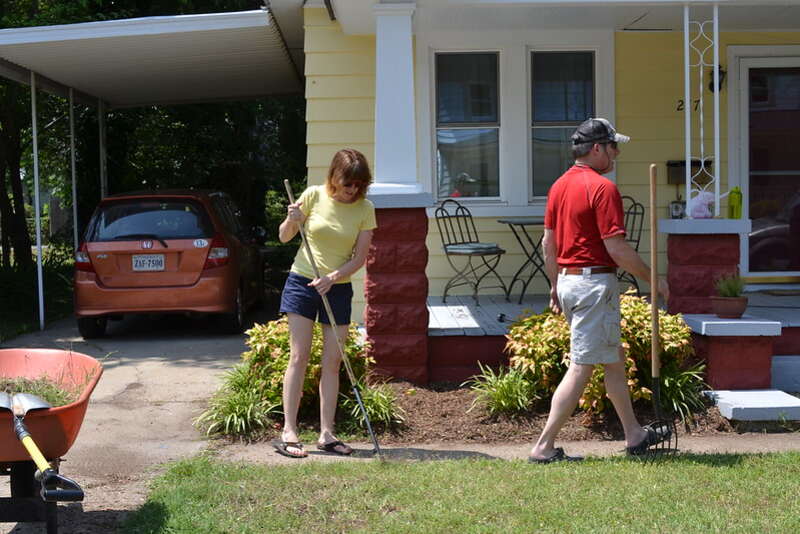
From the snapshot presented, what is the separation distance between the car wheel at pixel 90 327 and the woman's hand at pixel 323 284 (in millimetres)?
5159

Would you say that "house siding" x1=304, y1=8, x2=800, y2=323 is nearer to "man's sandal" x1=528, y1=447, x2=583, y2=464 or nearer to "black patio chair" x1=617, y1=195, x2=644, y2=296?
"black patio chair" x1=617, y1=195, x2=644, y2=296

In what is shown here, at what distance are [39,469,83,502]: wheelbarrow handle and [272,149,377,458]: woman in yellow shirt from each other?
2.05 meters

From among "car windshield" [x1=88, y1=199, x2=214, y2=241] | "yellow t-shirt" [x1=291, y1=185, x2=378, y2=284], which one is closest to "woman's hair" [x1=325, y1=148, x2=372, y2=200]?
"yellow t-shirt" [x1=291, y1=185, x2=378, y2=284]

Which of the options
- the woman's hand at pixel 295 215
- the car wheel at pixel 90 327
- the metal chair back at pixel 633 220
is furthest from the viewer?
the car wheel at pixel 90 327

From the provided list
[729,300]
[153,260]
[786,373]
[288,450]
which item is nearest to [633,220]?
[786,373]

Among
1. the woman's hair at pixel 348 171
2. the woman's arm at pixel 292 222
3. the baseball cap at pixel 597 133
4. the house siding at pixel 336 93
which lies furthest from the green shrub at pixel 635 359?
the house siding at pixel 336 93

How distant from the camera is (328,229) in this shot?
5.57 m

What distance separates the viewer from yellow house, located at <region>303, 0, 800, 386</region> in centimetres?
906

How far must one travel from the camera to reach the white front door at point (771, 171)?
373 inches

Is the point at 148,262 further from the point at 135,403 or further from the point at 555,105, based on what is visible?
the point at 555,105

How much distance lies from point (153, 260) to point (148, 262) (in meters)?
0.06

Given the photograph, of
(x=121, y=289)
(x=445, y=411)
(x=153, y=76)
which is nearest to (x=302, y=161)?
(x=153, y=76)

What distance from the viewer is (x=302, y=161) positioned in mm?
20578

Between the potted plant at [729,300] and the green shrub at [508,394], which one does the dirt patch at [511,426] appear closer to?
the green shrub at [508,394]
